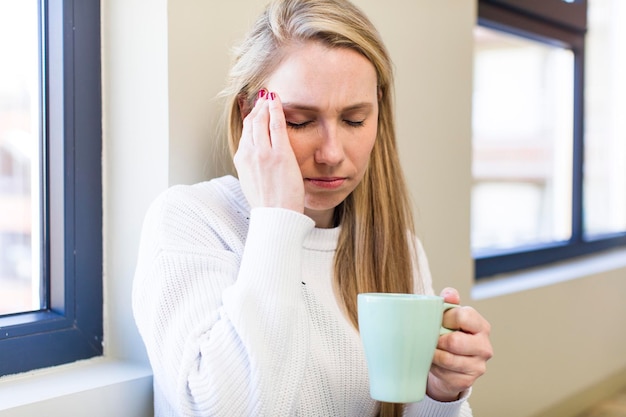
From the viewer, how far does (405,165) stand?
1795mm

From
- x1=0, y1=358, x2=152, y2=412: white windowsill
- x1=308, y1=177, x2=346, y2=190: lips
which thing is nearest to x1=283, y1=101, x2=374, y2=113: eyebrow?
x1=308, y1=177, x2=346, y2=190: lips

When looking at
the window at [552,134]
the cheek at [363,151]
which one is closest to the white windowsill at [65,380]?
the cheek at [363,151]

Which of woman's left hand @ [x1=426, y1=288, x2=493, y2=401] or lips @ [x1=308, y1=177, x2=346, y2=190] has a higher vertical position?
lips @ [x1=308, y1=177, x2=346, y2=190]

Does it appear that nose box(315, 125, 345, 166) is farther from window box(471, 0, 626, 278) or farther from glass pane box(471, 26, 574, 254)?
glass pane box(471, 26, 574, 254)

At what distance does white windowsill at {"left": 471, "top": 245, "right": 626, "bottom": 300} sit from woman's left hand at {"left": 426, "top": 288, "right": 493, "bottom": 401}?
41.3 inches

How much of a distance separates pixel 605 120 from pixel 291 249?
2834 mm

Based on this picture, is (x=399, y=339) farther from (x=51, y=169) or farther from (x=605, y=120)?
(x=605, y=120)

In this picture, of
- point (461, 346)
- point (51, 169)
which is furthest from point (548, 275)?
point (51, 169)

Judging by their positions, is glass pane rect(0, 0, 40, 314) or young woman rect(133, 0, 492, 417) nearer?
young woman rect(133, 0, 492, 417)

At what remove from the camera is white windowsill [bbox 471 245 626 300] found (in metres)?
2.24

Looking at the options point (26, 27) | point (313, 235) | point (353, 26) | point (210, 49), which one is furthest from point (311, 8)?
point (26, 27)

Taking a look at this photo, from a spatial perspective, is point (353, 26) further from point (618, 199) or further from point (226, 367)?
point (618, 199)

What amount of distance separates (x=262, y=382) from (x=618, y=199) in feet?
9.84

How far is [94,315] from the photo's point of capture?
4.34 feet
